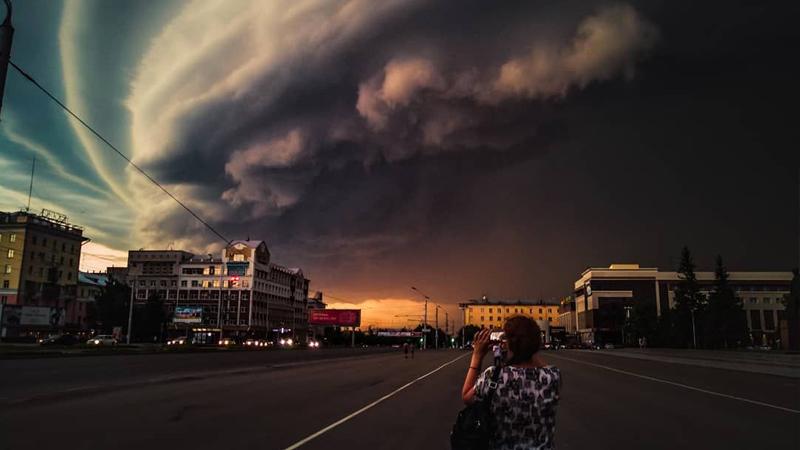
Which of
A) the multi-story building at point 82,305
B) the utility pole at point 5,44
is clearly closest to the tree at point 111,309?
the multi-story building at point 82,305

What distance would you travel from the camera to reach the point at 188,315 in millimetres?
105062

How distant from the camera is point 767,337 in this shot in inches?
5340

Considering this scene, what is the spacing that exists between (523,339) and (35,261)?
433 feet

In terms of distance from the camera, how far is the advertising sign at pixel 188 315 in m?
105

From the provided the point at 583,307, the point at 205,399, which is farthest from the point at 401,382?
the point at 583,307

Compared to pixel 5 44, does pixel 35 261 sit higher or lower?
higher

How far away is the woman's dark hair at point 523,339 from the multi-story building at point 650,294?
14596 centimetres

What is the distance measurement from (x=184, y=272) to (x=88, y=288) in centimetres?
2124

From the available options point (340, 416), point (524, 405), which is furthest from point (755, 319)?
point (524, 405)

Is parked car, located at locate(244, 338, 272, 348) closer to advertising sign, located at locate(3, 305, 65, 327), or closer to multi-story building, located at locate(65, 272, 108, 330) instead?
advertising sign, located at locate(3, 305, 65, 327)

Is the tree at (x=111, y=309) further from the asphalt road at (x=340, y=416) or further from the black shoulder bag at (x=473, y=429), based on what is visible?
the black shoulder bag at (x=473, y=429)

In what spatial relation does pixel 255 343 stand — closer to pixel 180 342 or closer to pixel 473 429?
pixel 180 342

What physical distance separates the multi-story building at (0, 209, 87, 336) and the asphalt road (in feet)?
326

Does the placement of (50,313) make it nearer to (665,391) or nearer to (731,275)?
(665,391)
